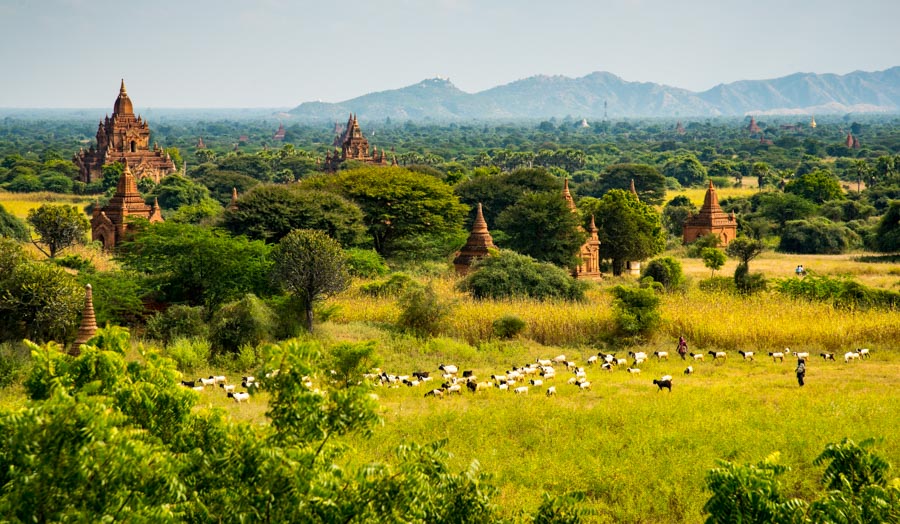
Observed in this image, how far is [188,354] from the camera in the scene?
2055 cm

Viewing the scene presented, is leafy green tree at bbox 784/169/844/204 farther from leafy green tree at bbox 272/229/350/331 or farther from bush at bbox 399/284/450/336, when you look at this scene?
leafy green tree at bbox 272/229/350/331

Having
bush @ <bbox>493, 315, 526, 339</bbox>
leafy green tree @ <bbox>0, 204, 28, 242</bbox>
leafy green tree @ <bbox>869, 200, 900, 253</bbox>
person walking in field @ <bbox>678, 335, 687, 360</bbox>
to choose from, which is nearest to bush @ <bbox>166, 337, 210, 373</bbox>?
bush @ <bbox>493, 315, 526, 339</bbox>

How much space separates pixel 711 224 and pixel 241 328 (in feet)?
111

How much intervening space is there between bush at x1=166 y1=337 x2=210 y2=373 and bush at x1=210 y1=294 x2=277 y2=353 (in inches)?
20.6

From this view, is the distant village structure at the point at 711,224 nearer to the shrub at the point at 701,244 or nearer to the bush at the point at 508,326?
the shrub at the point at 701,244

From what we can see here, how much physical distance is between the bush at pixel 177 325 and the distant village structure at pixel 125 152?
5714 centimetres

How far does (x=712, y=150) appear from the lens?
146 m

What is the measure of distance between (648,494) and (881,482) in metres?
5.58

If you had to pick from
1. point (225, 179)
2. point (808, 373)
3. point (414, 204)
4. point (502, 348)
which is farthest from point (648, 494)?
point (225, 179)

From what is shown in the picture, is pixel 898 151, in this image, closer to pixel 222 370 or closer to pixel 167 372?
pixel 222 370

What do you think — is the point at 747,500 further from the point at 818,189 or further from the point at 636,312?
the point at 818,189

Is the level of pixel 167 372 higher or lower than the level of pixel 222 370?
higher

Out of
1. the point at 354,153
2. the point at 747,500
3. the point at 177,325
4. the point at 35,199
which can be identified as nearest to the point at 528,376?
the point at 177,325

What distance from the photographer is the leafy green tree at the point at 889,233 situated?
45.1 metres
